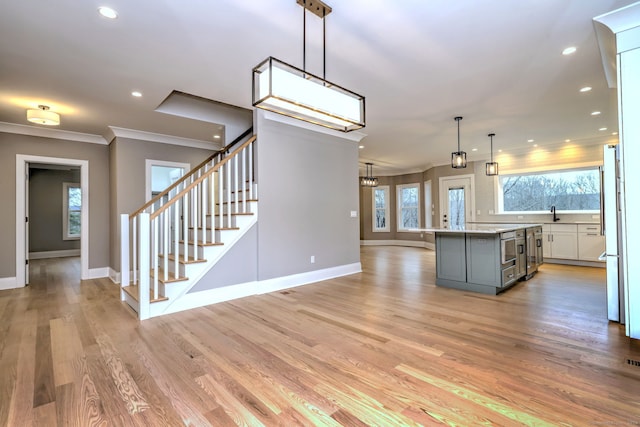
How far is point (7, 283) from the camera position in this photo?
494 centimetres

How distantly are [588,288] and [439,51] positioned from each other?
4.07 m

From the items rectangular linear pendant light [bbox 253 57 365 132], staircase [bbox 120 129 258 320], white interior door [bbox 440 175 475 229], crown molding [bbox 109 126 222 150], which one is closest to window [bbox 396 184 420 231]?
white interior door [bbox 440 175 475 229]

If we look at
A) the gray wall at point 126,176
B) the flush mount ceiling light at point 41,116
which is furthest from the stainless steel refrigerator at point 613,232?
the flush mount ceiling light at point 41,116

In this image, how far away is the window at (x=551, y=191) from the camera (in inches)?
264

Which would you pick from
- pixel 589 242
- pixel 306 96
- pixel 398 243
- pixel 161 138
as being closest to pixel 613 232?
pixel 306 96

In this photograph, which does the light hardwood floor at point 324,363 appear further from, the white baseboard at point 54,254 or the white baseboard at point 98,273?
the white baseboard at point 54,254

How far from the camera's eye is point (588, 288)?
4461 mm

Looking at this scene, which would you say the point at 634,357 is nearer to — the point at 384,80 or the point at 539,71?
the point at 539,71

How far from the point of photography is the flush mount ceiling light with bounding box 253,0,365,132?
2.01 m

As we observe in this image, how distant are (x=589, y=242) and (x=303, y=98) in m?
6.96

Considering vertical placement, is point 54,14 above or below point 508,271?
above

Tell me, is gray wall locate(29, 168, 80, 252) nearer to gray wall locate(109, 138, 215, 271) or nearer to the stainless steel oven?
gray wall locate(109, 138, 215, 271)

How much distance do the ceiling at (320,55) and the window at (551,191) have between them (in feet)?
7.49

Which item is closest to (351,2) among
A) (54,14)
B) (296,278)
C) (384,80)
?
(384,80)
